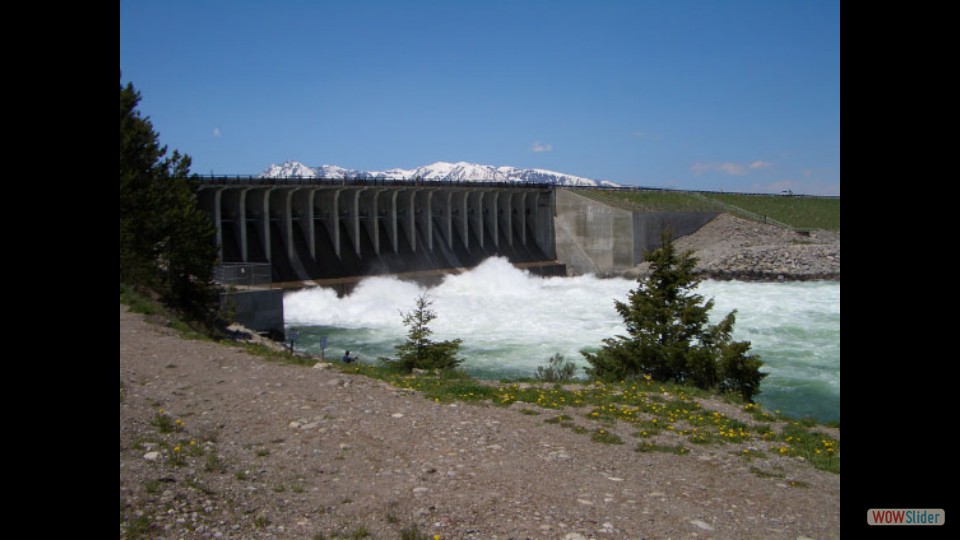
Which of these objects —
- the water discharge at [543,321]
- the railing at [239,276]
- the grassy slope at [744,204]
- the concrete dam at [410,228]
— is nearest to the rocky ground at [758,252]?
the concrete dam at [410,228]

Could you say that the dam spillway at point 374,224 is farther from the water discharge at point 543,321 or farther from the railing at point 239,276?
the railing at point 239,276

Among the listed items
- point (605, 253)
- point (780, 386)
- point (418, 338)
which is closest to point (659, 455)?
point (418, 338)

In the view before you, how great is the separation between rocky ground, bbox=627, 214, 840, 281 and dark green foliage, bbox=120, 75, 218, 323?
1183 inches

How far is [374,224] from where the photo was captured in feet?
137

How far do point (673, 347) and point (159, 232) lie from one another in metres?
13.8

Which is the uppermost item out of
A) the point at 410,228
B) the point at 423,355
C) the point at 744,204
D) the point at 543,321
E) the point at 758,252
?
the point at 744,204

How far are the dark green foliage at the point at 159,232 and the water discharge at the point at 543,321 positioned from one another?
526 cm

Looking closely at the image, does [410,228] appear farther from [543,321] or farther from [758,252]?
[758,252]

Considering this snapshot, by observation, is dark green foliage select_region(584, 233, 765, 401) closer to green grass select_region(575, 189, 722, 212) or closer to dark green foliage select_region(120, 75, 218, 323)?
dark green foliage select_region(120, 75, 218, 323)

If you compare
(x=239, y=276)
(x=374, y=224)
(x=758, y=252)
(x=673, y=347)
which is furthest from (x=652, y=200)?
(x=673, y=347)

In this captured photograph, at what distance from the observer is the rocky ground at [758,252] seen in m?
44.1

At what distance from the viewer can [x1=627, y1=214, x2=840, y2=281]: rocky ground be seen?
44.1 m
